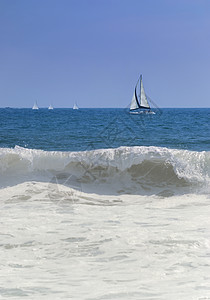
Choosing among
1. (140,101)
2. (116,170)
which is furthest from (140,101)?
(116,170)

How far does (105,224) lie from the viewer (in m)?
4.79

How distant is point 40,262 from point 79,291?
0.79 metres

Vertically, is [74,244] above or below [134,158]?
below

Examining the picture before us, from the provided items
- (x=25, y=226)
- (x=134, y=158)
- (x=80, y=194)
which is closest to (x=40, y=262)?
(x=25, y=226)

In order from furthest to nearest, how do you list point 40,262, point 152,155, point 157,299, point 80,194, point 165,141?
point 165,141 → point 152,155 → point 80,194 → point 40,262 → point 157,299

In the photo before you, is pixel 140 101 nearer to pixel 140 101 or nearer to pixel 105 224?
pixel 140 101

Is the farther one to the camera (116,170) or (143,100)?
(143,100)

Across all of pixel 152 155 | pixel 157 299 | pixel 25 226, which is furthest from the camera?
pixel 152 155

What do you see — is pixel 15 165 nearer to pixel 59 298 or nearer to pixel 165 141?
pixel 59 298

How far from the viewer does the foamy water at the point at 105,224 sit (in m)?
2.92

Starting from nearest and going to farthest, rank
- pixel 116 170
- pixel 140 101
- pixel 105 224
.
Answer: pixel 105 224, pixel 116 170, pixel 140 101

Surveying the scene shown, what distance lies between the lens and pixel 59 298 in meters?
2.67

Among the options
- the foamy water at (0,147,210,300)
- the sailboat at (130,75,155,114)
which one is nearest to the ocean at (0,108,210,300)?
the foamy water at (0,147,210,300)

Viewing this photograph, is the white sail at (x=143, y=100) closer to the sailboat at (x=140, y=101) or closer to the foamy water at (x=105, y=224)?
the sailboat at (x=140, y=101)
